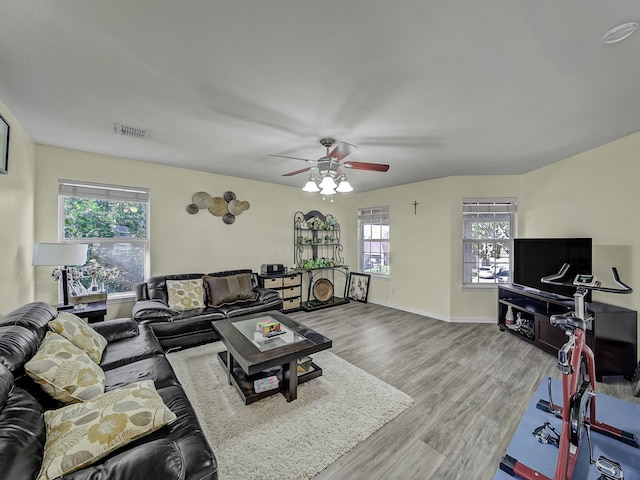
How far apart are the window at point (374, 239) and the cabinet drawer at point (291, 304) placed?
71.1 inches

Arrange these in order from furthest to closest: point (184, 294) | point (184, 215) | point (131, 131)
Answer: point (184, 215), point (184, 294), point (131, 131)

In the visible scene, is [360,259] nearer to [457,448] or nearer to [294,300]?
[294,300]

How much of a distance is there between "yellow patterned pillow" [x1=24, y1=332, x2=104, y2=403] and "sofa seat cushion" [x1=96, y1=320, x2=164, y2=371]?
0.37 metres

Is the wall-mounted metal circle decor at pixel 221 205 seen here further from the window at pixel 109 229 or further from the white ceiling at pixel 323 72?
the white ceiling at pixel 323 72


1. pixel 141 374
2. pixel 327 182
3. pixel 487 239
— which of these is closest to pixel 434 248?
pixel 487 239

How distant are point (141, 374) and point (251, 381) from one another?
36.2 inches

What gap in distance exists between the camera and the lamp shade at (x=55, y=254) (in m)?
2.71

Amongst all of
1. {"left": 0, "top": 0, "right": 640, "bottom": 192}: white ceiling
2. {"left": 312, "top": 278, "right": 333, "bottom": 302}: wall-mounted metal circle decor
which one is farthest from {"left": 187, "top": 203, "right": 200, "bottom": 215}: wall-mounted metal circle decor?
{"left": 312, "top": 278, "right": 333, "bottom": 302}: wall-mounted metal circle decor

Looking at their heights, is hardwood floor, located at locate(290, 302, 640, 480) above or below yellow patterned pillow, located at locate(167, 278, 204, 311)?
below

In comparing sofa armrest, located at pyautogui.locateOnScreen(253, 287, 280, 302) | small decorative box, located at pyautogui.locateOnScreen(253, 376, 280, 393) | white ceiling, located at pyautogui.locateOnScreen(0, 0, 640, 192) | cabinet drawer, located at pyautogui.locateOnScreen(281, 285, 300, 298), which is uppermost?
white ceiling, located at pyautogui.locateOnScreen(0, 0, 640, 192)

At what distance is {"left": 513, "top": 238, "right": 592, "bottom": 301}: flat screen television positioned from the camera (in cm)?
303

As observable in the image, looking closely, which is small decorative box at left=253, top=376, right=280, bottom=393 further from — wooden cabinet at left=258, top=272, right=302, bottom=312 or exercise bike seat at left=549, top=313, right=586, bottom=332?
wooden cabinet at left=258, top=272, right=302, bottom=312

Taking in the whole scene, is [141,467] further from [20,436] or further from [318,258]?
[318,258]

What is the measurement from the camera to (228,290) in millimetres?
3979
